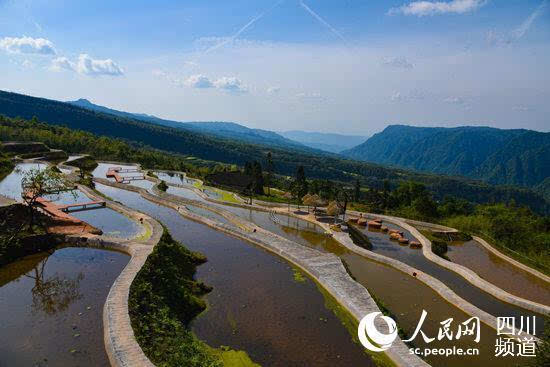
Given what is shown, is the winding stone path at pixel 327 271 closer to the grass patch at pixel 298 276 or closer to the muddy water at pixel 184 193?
the grass patch at pixel 298 276

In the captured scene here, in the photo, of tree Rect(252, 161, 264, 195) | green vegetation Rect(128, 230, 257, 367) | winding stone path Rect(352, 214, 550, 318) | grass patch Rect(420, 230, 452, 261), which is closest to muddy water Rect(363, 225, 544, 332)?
winding stone path Rect(352, 214, 550, 318)

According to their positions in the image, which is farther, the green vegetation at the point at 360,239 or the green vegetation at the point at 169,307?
the green vegetation at the point at 360,239

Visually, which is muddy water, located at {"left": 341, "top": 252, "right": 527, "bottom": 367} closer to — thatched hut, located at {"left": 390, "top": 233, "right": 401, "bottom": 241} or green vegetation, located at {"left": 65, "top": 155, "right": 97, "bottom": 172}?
thatched hut, located at {"left": 390, "top": 233, "right": 401, "bottom": 241}

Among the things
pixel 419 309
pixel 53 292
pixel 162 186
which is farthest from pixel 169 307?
pixel 162 186

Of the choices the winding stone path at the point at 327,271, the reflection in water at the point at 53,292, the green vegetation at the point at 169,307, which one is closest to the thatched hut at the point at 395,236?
the winding stone path at the point at 327,271

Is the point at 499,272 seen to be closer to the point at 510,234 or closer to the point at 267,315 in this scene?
the point at 510,234
